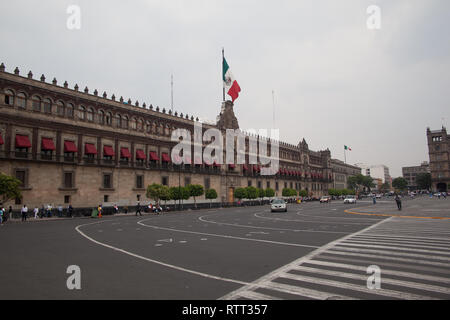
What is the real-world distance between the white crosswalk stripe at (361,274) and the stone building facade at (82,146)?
3823cm

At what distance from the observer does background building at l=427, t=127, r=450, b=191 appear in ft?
409

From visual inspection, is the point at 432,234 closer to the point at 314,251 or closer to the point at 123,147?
the point at 314,251

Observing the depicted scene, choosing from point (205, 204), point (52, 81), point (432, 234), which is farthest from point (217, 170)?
point (432, 234)

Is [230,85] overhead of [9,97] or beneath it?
overhead

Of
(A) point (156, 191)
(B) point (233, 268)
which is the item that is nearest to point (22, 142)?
(A) point (156, 191)

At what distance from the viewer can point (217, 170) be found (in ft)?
221

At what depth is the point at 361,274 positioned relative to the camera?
26.1 feet

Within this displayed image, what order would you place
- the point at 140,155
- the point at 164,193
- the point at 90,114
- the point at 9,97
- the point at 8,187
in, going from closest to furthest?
A: the point at 8,187 → the point at 9,97 → the point at 90,114 → the point at 164,193 → the point at 140,155

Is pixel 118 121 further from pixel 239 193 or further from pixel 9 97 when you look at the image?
pixel 239 193

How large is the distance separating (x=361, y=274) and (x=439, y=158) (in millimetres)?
146526

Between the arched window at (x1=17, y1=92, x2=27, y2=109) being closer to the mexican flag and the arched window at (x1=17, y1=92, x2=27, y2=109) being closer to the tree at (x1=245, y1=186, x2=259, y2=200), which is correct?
the mexican flag

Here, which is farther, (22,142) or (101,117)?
(101,117)

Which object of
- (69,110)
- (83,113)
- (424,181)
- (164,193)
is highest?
(69,110)

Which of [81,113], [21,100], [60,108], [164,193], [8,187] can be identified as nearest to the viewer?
[8,187]
